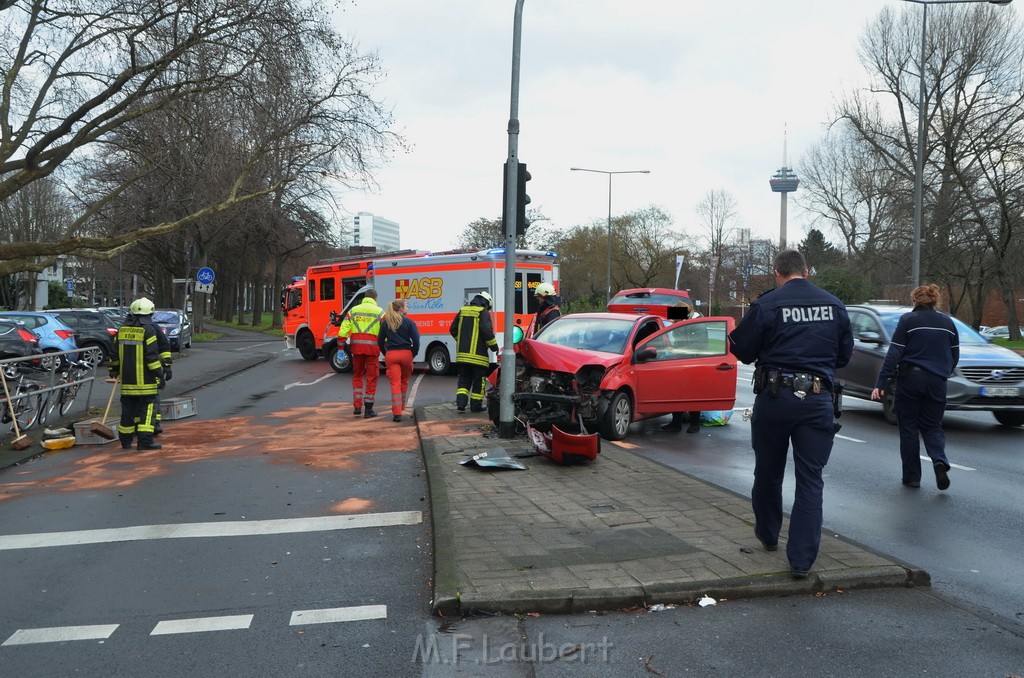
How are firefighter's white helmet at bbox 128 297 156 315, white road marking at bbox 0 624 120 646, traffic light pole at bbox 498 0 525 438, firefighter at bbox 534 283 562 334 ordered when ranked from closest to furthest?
white road marking at bbox 0 624 120 646 < traffic light pole at bbox 498 0 525 438 < firefighter's white helmet at bbox 128 297 156 315 < firefighter at bbox 534 283 562 334

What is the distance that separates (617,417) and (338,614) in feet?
20.9

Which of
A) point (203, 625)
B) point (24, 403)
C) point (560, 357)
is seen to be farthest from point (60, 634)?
point (24, 403)

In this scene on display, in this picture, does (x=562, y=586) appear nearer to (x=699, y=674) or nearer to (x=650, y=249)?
(x=699, y=674)

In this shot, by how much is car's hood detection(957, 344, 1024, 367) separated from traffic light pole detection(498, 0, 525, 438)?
241 inches

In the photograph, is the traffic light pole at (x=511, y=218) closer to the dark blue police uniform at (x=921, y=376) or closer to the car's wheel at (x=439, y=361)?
the dark blue police uniform at (x=921, y=376)

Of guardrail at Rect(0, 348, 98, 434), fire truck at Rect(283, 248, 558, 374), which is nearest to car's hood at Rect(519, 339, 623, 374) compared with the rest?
guardrail at Rect(0, 348, 98, 434)

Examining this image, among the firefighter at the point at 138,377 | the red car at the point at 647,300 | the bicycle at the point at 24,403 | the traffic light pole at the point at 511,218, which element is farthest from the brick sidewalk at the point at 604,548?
the red car at the point at 647,300

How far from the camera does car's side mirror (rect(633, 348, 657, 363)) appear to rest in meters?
10.8

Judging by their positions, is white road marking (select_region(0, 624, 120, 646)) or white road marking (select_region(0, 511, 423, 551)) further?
white road marking (select_region(0, 511, 423, 551))

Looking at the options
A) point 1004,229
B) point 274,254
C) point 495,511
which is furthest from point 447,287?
point 274,254

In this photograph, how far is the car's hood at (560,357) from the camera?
10453 mm

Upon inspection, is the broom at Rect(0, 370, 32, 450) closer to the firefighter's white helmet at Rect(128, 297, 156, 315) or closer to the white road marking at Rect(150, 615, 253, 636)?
the firefighter's white helmet at Rect(128, 297, 156, 315)

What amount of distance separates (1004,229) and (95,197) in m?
36.6

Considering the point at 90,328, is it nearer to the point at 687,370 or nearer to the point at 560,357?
the point at 560,357
